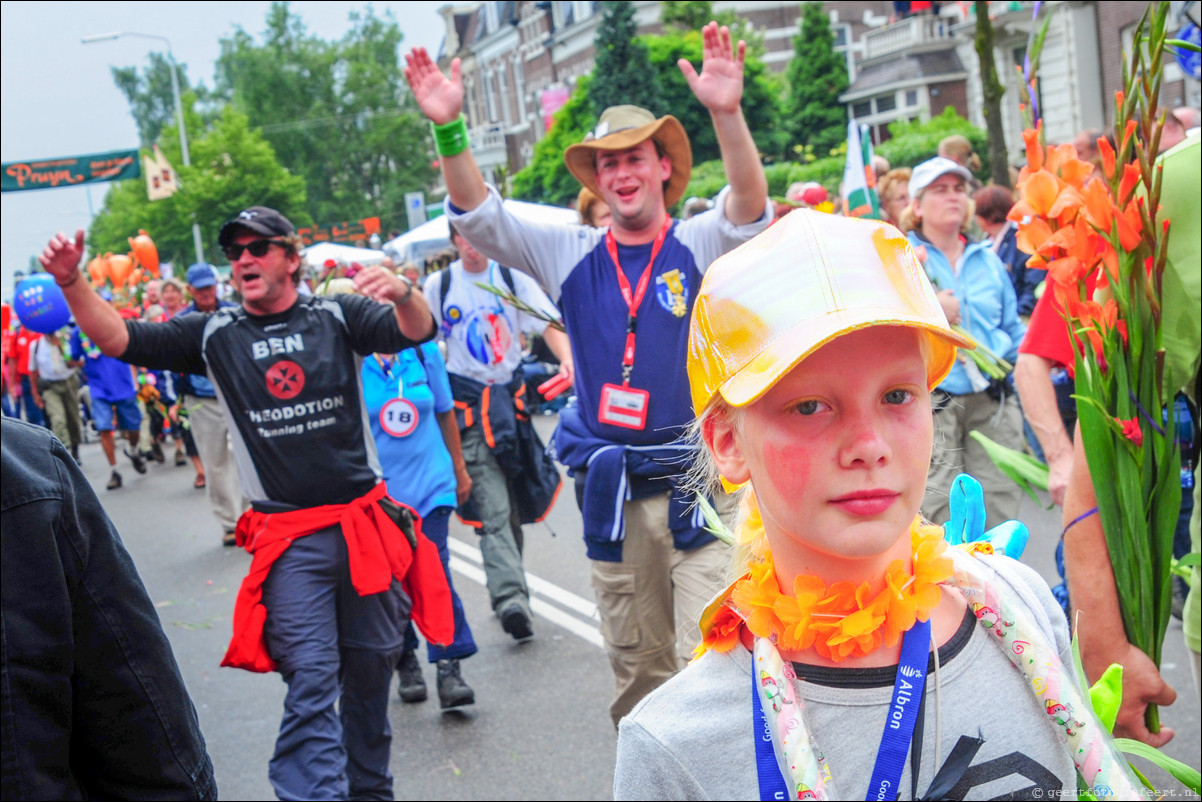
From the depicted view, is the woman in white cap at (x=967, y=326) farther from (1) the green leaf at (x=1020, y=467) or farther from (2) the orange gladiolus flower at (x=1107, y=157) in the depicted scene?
(2) the orange gladiolus flower at (x=1107, y=157)

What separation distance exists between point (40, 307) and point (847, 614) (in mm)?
7411

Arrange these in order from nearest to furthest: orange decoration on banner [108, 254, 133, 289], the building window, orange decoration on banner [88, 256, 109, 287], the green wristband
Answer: the green wristband → orange decoration on banner [88, 256, 109, 287] → orange decoration on banner [108, 254, 133, 289] → the building window

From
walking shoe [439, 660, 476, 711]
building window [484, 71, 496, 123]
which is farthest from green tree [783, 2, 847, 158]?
walking shoe [439, 660, 476, 711]

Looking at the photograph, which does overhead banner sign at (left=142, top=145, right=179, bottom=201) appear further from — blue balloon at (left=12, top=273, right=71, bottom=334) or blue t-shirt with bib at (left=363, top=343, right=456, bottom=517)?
blue t-shirt with bib at (left=363, top=343, right=456, bottom=517)

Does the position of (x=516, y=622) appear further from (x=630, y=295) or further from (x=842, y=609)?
(x=842, y=609)

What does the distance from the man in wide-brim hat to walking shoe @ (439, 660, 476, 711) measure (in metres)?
1.48

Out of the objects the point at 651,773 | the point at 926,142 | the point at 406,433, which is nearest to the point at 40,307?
the point at 406,433

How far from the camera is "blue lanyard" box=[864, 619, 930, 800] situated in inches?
56.6

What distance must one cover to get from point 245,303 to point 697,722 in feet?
10.9

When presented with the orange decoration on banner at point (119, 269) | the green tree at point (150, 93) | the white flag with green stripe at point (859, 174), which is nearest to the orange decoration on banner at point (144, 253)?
the orange decoration on banner at point (119, 269)

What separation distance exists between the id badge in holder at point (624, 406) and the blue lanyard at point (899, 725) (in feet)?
7.62

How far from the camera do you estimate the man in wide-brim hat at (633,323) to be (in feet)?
12.4

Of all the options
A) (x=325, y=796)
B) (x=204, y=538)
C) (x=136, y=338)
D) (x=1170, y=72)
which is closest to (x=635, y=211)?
(x=136, y=338)

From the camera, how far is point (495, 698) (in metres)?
5.62
